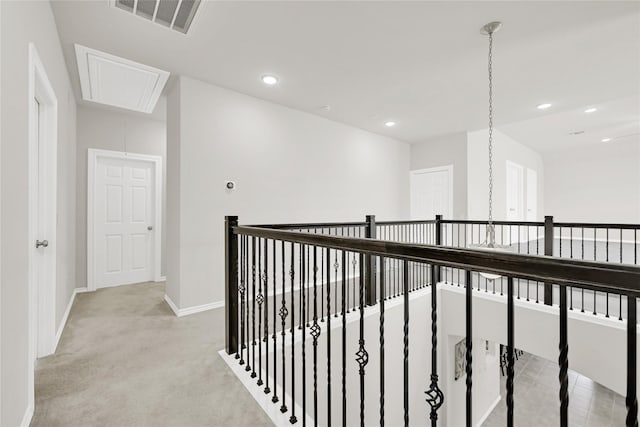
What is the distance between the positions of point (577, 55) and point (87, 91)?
5590 millimetres

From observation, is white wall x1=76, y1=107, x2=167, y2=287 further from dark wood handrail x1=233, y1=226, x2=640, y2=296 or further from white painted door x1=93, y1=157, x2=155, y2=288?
dark wood handrail x1=233, y1=226, x2=640, y2=296

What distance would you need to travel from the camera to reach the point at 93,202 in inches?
163

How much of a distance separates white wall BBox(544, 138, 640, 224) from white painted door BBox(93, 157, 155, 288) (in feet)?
35.4

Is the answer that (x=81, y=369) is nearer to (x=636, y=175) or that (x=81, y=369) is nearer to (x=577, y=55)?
(x=577, y=55)

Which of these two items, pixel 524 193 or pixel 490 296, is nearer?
pixel 490 296

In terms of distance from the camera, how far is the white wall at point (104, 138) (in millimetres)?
4059

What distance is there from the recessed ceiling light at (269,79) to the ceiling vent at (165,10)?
1000 mm

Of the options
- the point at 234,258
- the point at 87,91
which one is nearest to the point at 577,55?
the point at 234,258

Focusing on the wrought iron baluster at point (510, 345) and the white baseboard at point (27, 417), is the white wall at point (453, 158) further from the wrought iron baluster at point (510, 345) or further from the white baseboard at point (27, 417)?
the white baseboard at point (27, 417)

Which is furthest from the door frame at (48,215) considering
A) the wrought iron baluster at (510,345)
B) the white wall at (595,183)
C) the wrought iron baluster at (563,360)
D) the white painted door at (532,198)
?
the white wall at (595,183)

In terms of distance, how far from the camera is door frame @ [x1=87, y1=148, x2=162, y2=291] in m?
4.09

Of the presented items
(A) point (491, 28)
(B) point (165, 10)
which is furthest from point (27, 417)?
(A) point (491, 28)

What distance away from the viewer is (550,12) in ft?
7.34

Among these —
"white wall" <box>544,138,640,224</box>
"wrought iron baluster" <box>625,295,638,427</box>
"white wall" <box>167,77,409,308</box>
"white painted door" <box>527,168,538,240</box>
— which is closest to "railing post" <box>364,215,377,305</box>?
"white wall" <box>167,77,409,308</box>
